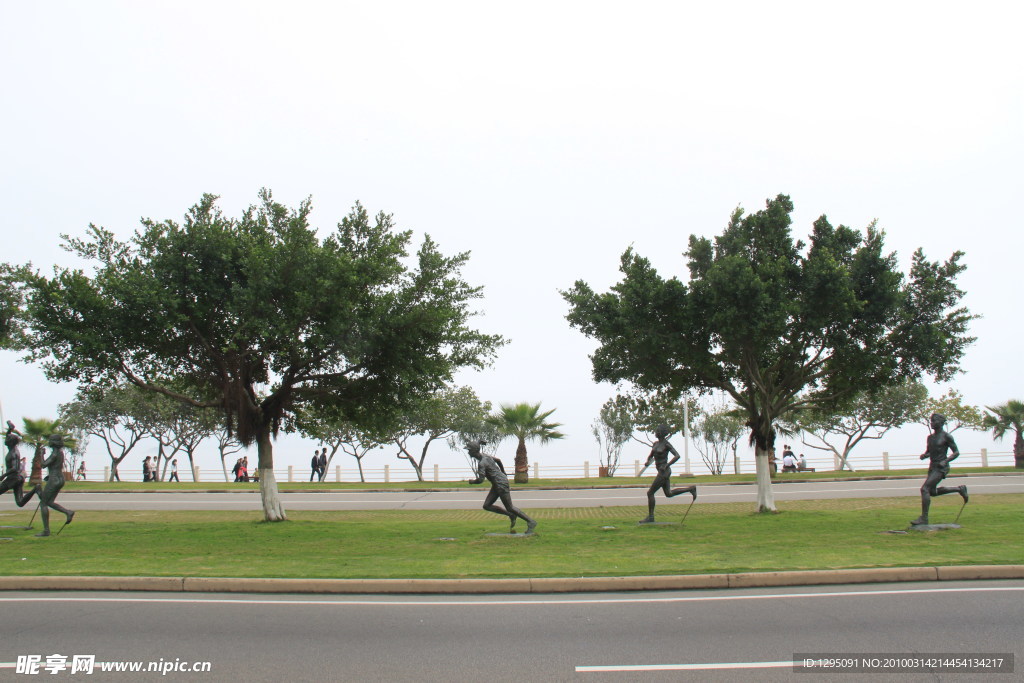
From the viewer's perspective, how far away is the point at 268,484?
1755cm

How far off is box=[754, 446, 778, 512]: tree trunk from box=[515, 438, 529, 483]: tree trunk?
48.2ft

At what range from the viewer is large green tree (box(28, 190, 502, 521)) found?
50.4 ft

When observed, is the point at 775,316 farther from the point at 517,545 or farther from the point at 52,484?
the point at 52,484

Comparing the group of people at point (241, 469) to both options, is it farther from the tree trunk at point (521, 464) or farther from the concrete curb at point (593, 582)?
the concrete curb at point (593, 582)

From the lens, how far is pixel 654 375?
18.5m

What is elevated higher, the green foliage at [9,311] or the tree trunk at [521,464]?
the green foliage at [9,311]

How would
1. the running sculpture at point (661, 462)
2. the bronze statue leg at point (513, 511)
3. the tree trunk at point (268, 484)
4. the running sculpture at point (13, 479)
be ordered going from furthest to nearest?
1. the tree trunk at point (268, 484)
2. the running sculpture at point (661, 462)
3. the running sculpture at point (13, 479)
4. the bronze statue leg at point (513, 511)

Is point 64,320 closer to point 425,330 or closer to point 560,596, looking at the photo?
point 425,330

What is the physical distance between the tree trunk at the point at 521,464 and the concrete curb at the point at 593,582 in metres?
22.3

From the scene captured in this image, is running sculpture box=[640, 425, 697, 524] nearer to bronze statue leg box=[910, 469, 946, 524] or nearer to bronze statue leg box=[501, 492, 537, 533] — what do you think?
bronze statue leg box=[501, 492, 537, 533]

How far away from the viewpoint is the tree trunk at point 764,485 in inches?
695

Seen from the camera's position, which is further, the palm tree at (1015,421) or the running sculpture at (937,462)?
the palm tree at (1015,421)

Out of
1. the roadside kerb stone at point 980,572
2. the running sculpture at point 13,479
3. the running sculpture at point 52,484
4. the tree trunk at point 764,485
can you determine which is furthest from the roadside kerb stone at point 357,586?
the tree trunk at point 764,485

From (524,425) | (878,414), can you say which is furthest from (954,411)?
(524,425)
